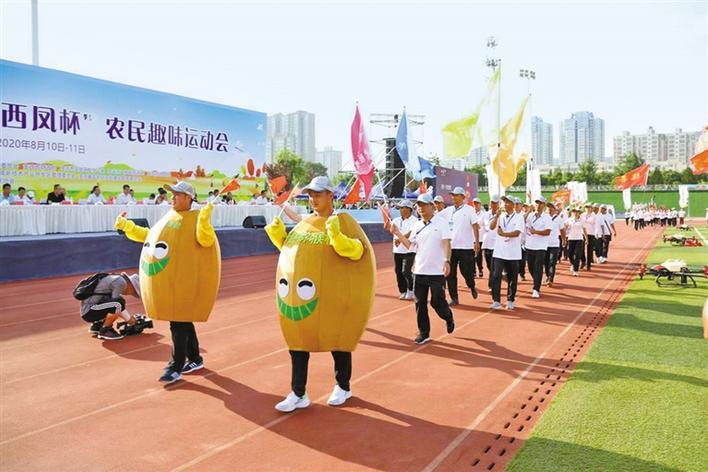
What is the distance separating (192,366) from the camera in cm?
613

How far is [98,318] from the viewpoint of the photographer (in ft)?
24.6

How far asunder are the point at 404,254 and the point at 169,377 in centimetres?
531

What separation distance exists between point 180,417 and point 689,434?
395 cm

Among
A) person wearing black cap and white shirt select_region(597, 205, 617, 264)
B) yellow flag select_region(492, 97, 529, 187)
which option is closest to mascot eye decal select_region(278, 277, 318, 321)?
yellow flag select_region(492, 97, 529, 187)

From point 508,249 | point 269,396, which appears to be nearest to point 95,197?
point 508,249

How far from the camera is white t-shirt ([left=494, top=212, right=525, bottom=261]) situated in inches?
369

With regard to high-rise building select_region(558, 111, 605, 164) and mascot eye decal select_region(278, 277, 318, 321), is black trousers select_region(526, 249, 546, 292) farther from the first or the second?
high-rise building select_region(558, 111, 605, 164)

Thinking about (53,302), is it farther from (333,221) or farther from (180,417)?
(333,221)

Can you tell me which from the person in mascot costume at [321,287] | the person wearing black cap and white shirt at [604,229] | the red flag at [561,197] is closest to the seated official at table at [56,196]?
the person in mascot costume at [321,287]

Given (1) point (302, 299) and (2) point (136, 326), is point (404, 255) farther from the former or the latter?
(1) point (302, 299)

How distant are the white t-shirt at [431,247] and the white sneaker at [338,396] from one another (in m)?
2.24

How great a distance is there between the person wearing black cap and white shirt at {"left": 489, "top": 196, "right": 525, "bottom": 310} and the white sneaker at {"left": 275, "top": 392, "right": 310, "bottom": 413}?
5.34 m

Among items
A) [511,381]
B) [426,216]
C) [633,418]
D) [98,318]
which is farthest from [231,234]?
[633,418]

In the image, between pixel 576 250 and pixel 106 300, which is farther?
pixel 576 250
